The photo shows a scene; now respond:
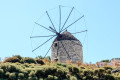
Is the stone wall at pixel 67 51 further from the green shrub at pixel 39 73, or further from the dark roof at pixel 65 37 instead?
the green shrub at pixel 39 73

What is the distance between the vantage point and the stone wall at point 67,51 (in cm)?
2675

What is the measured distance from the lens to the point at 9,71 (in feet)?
51.1

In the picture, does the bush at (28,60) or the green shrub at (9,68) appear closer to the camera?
the green shrub at (9,68)

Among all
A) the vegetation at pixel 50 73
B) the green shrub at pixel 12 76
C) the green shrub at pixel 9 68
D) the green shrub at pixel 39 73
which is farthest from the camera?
the green shrub at pixel 9 68

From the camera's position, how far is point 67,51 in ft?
88.3

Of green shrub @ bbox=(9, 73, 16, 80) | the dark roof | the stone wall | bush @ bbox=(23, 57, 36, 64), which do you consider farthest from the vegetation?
the dark roof

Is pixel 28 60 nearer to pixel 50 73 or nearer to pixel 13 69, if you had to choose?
pixel 13 69

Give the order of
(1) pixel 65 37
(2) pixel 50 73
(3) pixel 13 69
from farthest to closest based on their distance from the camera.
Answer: (1) pixel 65 37
(3) pixel 13 69
(2) pixel 50 73

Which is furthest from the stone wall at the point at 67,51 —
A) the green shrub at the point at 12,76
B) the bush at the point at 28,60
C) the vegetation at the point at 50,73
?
the green shrub at the point at 12,76

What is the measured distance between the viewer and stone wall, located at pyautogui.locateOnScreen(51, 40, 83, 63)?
26.8 m

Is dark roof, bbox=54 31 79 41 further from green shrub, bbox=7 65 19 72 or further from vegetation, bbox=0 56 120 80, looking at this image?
green shrub, bbox=7 65 19 72

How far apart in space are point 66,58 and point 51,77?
12.2m

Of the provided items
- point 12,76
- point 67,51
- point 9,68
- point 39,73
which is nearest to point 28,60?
point 9,68

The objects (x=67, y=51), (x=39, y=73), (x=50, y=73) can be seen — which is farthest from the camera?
(x=67, y=51)
